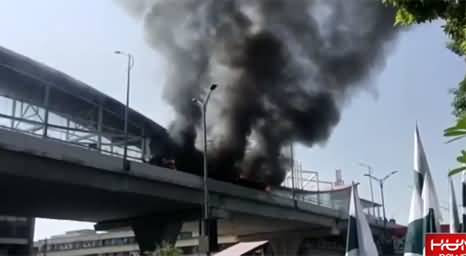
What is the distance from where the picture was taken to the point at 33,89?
50594mm

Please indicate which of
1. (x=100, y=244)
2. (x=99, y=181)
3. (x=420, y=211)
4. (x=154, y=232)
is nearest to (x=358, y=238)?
(x=420, y=211)

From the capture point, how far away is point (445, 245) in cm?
439

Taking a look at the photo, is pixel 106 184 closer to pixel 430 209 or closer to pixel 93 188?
pixel 93 188

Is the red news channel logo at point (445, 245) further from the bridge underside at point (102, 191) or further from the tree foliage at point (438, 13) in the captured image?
the bridge underside at point (102, 191)

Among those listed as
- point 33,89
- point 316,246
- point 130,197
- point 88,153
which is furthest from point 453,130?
point 316,246

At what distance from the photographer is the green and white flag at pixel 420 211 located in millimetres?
7781

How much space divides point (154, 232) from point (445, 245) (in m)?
37.2

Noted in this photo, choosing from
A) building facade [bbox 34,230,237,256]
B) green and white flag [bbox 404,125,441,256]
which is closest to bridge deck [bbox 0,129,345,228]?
green and white flag [bbox 404,125,441,256]

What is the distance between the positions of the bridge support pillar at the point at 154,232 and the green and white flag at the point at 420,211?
30.4 m

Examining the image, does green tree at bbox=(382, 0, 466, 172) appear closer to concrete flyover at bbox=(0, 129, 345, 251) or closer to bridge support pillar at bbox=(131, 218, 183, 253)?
concrete flyover at bbox=(0, 129, 345, 251)

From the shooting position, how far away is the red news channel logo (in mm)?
4387

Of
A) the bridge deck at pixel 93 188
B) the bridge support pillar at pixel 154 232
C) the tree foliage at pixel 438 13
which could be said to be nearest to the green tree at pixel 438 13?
the tree foliage at pixel 438 13

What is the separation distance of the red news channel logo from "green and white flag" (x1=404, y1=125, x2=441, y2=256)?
136 inches

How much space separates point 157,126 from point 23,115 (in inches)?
735
